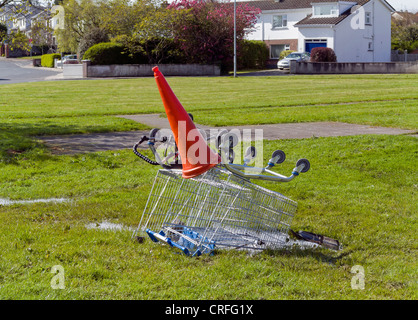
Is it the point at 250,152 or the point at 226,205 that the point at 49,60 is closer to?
the point at 250,152

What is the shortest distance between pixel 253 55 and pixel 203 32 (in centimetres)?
808

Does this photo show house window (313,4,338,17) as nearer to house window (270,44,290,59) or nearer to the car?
house window (270,44,290,59)

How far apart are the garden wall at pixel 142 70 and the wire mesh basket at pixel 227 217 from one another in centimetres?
3721

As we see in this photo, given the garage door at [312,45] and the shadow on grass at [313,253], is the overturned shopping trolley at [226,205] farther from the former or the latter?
the garage door at [312,45]

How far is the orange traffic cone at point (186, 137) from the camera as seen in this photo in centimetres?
458

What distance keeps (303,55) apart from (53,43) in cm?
4520

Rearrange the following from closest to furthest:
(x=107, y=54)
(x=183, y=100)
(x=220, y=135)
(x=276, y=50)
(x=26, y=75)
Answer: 1. (x=220, y=135)
2. (x=183, y=100)
3. (x=107, y=54)
4. (x=26, y=75)
5. (x=276, y=50)

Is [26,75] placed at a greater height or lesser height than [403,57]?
lesser

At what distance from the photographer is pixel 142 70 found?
4219 cm

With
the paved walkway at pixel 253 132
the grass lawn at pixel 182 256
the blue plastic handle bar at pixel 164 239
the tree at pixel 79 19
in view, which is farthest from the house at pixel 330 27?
the blue plastic handle bar at pixel 164 239

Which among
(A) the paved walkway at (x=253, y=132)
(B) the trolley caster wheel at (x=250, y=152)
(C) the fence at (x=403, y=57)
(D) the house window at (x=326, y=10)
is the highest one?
(D) the house window at (x=326, y=10)

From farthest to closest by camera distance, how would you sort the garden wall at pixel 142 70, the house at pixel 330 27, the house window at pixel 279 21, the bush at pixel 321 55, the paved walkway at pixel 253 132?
the house window at pixel 279 21 → the house at pixel 330 27 → the bush at pixel 321 55 → the garden wall at pixel 142 70 → the paved walkway at pixel 253 132

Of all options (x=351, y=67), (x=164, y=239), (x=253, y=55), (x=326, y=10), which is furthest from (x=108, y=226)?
(x=326, y=10)

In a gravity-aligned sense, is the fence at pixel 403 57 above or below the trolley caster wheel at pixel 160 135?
above
